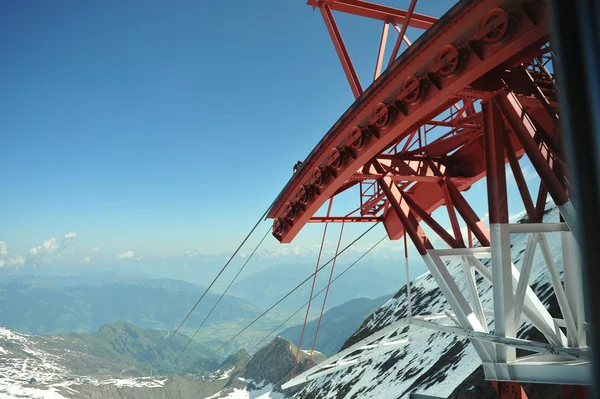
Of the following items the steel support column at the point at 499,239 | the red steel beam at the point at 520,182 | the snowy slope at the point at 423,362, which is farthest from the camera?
the snowy slope at the point at 423,362

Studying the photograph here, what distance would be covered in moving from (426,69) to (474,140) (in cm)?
430

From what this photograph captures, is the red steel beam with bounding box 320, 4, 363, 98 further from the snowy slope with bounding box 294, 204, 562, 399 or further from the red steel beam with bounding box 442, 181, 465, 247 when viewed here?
the snowy slope with bounding box 294, 204, 562, 399

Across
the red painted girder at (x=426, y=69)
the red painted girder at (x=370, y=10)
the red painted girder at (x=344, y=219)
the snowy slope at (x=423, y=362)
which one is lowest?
the snowy slope at (x=423, y=362)

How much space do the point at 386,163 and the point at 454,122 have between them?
7.20 feet

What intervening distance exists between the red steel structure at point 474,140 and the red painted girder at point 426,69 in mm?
18

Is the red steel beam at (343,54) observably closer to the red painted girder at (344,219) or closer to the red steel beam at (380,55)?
the red steel beam at (380,55)

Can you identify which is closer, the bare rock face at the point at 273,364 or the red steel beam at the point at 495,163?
the red steel beam at the point at 495,163

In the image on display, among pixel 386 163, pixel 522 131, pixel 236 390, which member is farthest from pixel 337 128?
pixel 236 390

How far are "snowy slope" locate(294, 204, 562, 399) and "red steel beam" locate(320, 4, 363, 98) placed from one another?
7.75m

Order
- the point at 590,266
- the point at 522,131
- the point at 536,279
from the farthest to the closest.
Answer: the point at 536,279, the point at 522,131, the point at 590,266

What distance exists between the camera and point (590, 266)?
129 cm

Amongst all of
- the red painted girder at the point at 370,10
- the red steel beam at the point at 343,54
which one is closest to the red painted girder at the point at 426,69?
the red steel beam at the point at 343,54

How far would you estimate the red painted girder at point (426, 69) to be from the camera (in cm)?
571

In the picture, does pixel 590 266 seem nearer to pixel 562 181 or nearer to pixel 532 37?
pixel 532 37
